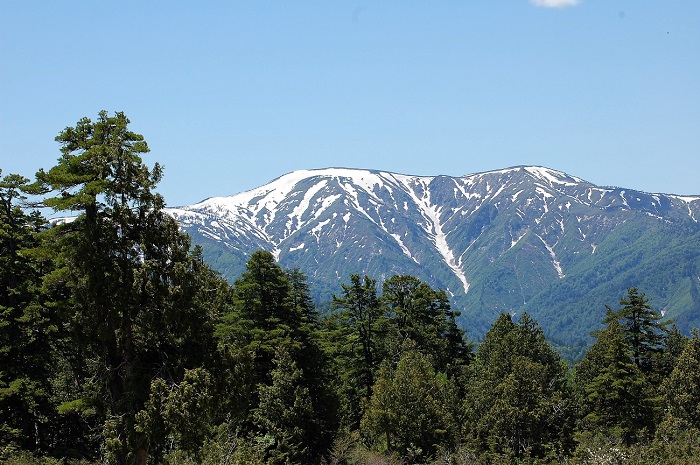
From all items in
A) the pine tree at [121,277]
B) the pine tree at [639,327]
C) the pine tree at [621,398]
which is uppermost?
the pine tree at [121,277]

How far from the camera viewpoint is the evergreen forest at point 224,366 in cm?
2080

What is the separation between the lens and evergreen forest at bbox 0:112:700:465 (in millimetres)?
20797

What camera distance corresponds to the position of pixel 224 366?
22.3 m

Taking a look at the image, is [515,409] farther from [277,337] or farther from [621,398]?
[277,337]

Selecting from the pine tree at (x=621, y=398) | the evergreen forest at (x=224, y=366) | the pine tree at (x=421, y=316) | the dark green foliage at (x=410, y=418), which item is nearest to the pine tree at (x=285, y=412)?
the evergreen forest at (x=224, y=366)

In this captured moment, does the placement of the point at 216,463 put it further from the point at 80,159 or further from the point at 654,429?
the point at 654,429

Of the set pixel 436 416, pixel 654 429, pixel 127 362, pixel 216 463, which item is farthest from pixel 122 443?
pixel 654 429

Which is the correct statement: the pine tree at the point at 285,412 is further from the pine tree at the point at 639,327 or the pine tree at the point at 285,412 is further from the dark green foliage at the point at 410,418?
the pine tree at the point at 639,327

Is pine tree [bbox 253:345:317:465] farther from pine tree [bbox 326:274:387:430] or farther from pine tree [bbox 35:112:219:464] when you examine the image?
pine tree [bbox 326:274:387:430]

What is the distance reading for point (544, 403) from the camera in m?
41.7

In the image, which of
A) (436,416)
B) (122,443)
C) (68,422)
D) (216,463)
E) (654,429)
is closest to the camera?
(122,443)

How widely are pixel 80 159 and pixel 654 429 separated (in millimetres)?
41278

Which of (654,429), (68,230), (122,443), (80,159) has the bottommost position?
(654,429)

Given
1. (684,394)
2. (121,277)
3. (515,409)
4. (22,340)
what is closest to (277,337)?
(22,340)
